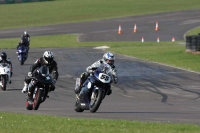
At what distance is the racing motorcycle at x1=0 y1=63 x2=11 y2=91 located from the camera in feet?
69.9

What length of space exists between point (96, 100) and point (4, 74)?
25.0 ft

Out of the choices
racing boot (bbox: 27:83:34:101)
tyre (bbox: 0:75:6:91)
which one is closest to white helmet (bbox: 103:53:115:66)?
racing boot (bbox: 27:83:34:101)

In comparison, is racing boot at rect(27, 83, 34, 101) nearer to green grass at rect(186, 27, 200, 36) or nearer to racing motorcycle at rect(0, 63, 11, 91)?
racing motorcycle at rect(0, 63, 11, 91)

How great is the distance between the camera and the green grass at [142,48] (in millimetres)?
29284

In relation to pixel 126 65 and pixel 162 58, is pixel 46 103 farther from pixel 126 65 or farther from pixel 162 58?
pixel 162 58

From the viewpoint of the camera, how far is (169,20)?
55094 millimetres

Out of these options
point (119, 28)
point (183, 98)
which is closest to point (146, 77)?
point (183, 98)

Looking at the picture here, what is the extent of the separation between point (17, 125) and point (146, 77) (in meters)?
13.8

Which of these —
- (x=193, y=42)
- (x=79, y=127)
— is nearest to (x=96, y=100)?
(x=79, y=127)

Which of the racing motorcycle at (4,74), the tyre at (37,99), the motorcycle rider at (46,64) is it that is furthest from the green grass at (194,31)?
the tyre at (37,99)

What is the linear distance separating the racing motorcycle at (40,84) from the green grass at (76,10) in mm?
40519

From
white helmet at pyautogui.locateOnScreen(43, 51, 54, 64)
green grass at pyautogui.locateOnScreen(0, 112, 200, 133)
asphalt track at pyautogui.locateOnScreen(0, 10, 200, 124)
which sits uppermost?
white helmet at pyautogui.locateOnScreen(43, 51, 54, 64)

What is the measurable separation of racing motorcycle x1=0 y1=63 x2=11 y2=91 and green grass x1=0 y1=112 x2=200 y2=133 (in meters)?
9.21

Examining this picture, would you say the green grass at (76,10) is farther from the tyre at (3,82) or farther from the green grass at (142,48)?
the tyre at (3,82)
